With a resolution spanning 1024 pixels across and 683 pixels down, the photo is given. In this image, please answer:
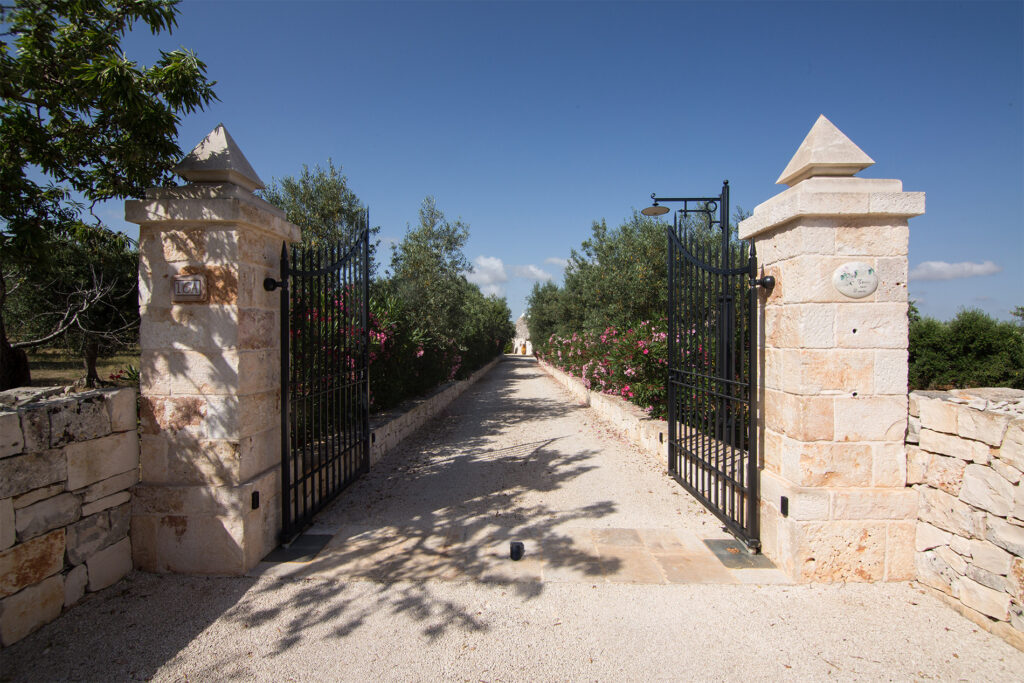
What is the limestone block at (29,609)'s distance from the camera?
8.46 feet

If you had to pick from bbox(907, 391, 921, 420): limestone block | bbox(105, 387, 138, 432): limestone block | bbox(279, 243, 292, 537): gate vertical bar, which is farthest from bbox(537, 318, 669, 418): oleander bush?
bbox(105, 387, 138, 432): limestone block

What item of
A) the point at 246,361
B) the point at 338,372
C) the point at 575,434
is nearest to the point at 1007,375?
the point at 575,434

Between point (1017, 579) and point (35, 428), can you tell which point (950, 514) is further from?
point (35, 428)

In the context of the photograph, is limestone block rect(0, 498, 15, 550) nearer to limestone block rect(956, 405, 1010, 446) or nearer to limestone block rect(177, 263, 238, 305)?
limestone block rect(177, 263, 238, 305)

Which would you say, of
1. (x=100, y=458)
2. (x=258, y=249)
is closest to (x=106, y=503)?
(x=100, y=458)

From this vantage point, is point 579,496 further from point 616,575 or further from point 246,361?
point 246,361

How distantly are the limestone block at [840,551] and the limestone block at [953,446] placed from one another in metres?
0.61

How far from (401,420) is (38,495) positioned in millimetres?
5077

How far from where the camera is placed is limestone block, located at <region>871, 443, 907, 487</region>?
330 centimetres

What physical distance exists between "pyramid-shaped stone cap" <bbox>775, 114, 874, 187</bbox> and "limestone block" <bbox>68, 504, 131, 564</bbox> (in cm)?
534

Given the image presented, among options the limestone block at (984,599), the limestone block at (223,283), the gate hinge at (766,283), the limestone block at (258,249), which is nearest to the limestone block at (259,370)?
the limestone block at (223,283)

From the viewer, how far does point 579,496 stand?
16.7 feet

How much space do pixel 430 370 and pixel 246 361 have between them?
7.53 meters

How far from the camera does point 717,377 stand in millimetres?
4141
